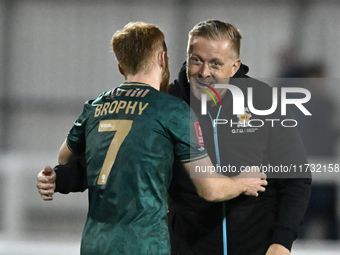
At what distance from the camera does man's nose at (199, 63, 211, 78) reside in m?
1.94

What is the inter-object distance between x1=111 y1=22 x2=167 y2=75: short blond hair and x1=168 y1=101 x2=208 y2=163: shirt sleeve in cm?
22

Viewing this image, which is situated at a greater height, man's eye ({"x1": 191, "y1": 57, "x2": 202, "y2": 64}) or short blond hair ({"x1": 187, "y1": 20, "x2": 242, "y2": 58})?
short blond hair ({"x1": 187, "y1": 20, "x2": 242, "y2": 58})

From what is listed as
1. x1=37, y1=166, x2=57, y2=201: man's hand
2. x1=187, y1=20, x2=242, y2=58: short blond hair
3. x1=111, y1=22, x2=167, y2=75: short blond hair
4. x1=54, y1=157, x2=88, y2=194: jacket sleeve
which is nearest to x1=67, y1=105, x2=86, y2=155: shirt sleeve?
x1=54, y1=157, x2=88, y2=194: jacket sleeve

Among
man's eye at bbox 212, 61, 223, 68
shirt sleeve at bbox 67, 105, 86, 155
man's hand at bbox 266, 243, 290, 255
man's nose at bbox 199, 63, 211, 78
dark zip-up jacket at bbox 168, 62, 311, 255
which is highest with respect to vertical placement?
man's eye at bbox 212, 61, 223, 68

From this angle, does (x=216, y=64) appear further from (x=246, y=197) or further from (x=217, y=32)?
(x=246, y=197)

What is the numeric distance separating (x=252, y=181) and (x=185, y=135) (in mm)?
403

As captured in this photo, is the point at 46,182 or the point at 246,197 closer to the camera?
the point at 46,182

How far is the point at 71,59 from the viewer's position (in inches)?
189

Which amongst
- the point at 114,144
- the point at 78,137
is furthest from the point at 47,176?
the point at 114,144

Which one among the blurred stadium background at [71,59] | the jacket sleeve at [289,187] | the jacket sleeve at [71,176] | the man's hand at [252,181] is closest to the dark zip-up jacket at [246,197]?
the jacket sleeve at [289,187]

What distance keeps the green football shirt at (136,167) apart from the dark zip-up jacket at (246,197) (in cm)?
32

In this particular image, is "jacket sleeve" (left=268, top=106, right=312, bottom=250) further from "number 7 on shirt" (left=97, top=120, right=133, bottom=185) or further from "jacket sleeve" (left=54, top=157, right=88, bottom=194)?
"jacket sleeve" (left=54, top=157, right=88, bottom=194)

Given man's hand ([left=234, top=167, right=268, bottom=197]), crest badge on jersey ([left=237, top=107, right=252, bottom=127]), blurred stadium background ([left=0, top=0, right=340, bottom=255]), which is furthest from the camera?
blurred stadium background ([left=0, top=0, right=340, bottom=255])

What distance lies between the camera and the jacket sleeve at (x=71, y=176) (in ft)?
5.57
